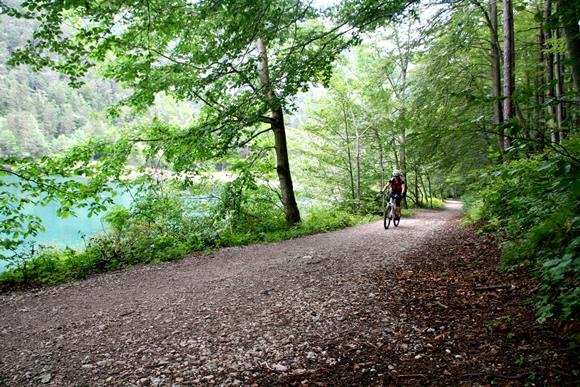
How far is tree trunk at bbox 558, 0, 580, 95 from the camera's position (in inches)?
112

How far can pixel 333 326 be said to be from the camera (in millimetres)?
3746

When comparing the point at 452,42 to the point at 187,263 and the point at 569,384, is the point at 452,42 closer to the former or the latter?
A: the point at 187,263

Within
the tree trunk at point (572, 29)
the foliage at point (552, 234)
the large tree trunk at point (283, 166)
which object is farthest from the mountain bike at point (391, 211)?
the tree trunk at point (572, 29)

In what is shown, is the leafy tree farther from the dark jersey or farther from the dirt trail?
the dark jersey

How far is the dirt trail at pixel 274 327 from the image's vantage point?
2951mm

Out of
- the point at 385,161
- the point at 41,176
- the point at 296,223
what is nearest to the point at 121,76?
the point at 41,176

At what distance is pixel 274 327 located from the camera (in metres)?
3.86

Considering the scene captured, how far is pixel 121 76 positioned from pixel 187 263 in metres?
4.86

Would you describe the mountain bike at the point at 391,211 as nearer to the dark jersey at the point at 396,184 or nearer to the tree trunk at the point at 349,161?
the dark jersey at the point at 396,184

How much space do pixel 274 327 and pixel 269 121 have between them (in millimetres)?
8177

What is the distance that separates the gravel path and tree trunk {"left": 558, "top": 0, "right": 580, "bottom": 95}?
10.4 feet

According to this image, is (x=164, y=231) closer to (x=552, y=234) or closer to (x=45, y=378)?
(x=45, y=378)

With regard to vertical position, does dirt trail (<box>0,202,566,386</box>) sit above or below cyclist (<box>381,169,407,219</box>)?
below

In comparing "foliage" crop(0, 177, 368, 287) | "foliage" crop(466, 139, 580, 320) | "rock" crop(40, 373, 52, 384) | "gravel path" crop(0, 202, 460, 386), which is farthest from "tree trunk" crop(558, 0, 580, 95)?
"foliage" crop(0, 177, 368, 287)
